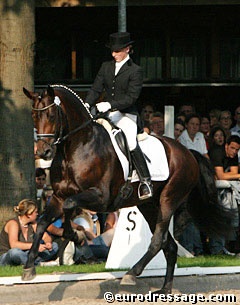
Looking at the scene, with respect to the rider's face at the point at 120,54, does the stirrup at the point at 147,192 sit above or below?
below

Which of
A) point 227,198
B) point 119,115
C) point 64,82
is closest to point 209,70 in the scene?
point 64,82

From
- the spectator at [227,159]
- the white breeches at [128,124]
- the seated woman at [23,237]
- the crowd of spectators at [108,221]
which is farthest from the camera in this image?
the spectator at [227,159]

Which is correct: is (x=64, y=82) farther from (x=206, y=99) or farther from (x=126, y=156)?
(x=126, y=156)

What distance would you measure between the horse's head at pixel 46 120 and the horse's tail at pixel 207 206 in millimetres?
2867

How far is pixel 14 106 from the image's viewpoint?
49.8ft

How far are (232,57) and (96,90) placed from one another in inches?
366

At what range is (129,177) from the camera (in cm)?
1174

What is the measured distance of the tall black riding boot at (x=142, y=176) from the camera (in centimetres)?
1176

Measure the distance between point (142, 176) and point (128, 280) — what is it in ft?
4.21

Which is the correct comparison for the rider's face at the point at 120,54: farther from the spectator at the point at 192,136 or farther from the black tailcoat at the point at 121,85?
the spectator at the point at 192,136

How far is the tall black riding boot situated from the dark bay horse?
77 mm

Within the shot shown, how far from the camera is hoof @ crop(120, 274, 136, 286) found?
11.2 m

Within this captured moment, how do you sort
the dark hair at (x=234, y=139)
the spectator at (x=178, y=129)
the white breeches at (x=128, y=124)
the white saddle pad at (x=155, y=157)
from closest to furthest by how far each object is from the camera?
the white breeches at (x=128, y=124), the white saddle pad at (x=155, y=157), the dark hair at (x=234, y=139), the spectator at (x=178, y=129)

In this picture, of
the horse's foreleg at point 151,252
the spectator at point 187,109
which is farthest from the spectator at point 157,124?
the horse's foreleg at point 151,252
